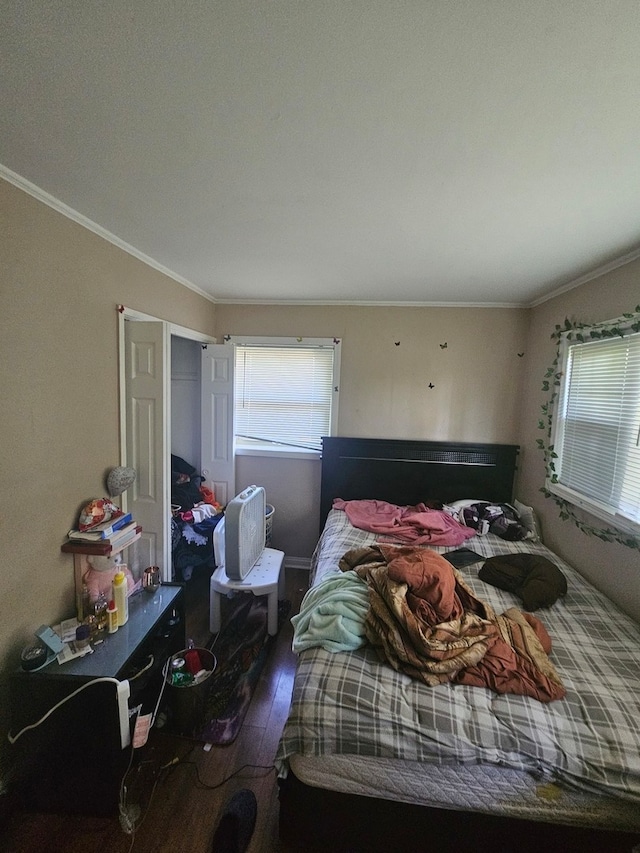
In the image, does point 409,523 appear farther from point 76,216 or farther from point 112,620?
point 76,216

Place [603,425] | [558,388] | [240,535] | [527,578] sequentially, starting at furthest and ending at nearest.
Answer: [558,388], [240,535], [603,425], [527,578]

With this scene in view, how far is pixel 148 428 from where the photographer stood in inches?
81.8

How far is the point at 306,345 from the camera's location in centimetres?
317

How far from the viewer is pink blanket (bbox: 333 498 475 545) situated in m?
2.41

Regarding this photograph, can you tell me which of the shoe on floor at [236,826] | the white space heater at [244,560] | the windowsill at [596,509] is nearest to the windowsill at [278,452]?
the white space heater at [244,560]

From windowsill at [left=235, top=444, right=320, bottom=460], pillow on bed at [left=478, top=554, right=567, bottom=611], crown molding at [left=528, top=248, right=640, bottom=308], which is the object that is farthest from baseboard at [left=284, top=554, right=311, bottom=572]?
crown molding at [left=528, top=248, right=640, bottom=308]

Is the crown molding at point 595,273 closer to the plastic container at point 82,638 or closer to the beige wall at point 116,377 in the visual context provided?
the beige wall at point 116,377

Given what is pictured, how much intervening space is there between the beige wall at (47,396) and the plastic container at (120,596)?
25cm

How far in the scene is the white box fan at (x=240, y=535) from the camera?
6.94 feet

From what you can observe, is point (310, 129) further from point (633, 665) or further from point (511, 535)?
point (511, 535)

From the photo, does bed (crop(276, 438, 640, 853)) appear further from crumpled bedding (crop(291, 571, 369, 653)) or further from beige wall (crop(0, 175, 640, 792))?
beige wall (crop(0, 175, 640, 792))

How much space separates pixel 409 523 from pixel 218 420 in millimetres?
1897

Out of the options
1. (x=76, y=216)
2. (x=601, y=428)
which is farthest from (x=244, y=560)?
(x=601, y=428)

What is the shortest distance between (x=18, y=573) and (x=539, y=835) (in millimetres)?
2115
